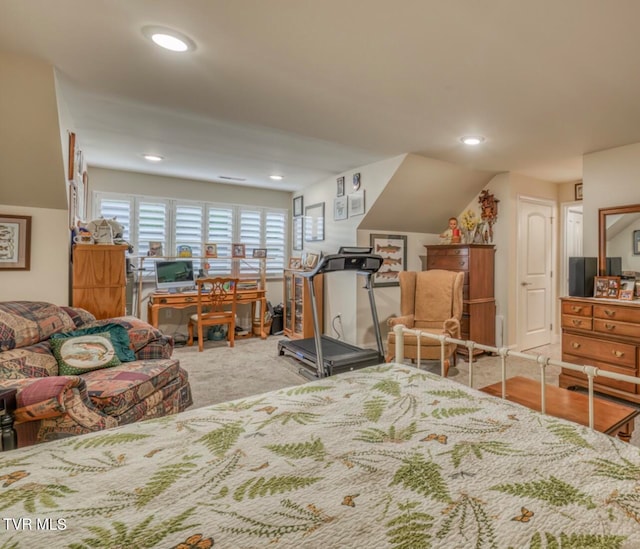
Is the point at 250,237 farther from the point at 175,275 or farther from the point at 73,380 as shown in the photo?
the point at 73,380

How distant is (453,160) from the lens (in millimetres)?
4078

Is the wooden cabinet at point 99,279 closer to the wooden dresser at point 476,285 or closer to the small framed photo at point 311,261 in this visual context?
the small framed photo at point 311,261

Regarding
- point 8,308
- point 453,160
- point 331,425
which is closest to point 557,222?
point 453,160

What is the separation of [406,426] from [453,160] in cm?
357

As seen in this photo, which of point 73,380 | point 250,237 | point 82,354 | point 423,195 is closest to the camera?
point 73,380

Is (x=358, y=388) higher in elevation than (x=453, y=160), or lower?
lower

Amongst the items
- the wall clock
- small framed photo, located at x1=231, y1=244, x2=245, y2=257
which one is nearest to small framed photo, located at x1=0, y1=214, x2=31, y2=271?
small framed photo, located at x1=231, y1=244, x2=245, y2=257

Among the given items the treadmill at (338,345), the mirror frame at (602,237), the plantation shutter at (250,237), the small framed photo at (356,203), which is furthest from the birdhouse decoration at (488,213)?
the plantation shutter at (250,237)

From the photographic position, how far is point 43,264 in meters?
2.79

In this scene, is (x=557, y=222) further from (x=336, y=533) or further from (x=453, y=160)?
(x=336, y=533)

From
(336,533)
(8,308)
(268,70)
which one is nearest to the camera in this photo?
(336,533)

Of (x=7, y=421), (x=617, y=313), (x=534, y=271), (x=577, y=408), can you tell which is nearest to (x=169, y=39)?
(x=7, y=421)

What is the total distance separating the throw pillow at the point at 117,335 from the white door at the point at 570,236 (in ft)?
18.0

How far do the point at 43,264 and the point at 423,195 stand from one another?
4047mm
